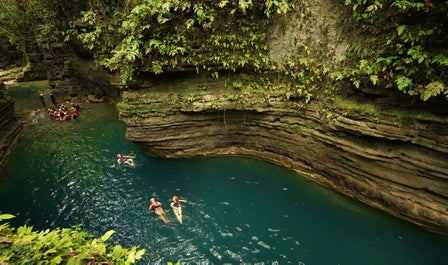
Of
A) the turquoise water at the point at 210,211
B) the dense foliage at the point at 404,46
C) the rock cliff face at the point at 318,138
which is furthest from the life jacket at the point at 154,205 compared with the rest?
the dense foliage at the point at 404,46

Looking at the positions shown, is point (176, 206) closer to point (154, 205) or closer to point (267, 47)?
point (154, 205)

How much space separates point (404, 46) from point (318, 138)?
174 inches

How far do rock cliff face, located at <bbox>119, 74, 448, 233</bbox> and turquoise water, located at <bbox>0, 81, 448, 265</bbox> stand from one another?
0.64 metres

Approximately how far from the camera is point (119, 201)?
1032cm

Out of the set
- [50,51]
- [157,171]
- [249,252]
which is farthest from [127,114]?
[50,51]

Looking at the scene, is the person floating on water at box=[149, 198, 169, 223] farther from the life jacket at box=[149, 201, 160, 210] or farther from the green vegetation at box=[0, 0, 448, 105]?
the green vegetation at box=[0, 0, 448, 105]

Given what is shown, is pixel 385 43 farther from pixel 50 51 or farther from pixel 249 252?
pixel 50 51

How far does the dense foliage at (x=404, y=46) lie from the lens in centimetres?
727

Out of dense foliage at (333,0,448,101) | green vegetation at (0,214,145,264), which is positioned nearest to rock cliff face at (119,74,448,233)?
dense foliage at (333,0,448,101)

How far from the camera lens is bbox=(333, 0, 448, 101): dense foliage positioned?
727 centimetres

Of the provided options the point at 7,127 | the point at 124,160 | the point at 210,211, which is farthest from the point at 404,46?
the point at 7,127

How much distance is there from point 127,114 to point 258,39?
276 inches

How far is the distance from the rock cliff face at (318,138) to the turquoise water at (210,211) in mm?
638

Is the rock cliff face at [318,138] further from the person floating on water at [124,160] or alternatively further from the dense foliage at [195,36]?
the dense foliage at [195,36]
